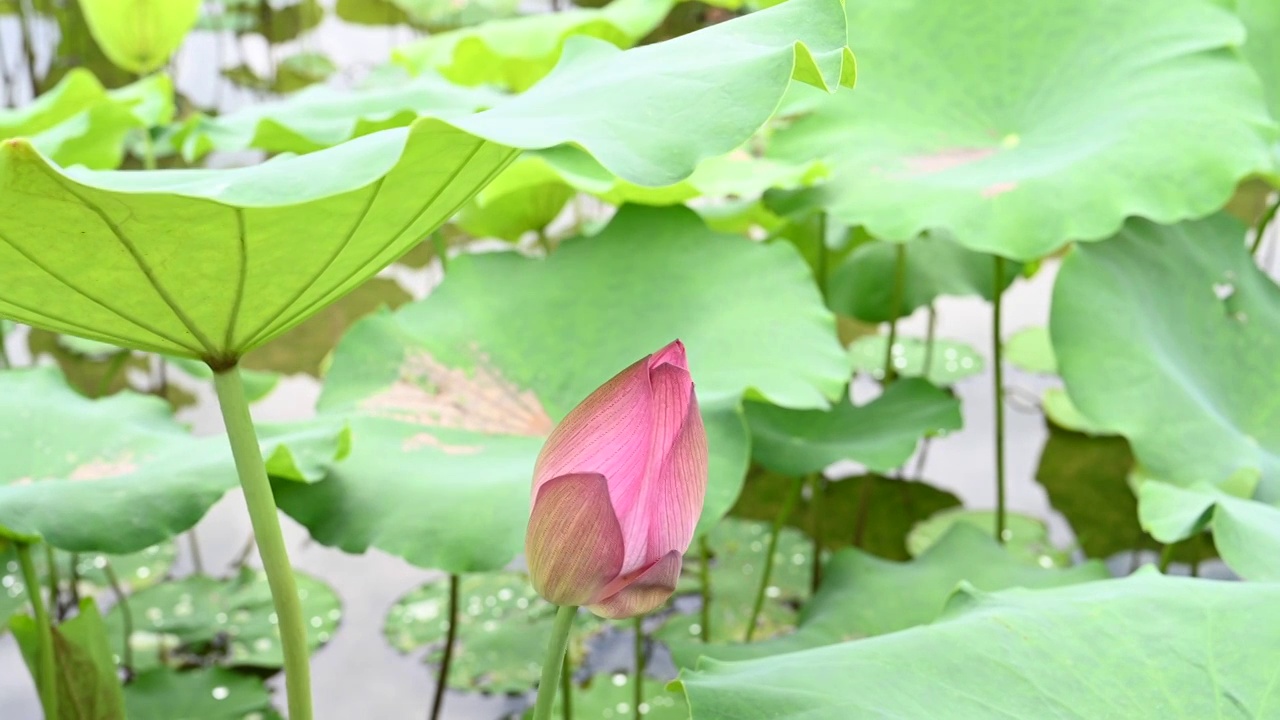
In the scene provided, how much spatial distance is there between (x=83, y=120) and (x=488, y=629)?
0.70 metres

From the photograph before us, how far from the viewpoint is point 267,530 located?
54 centimetres

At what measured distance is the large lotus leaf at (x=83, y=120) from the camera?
1.18 metres

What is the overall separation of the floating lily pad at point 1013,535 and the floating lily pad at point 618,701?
417 mm

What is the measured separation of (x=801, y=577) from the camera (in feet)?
4.61

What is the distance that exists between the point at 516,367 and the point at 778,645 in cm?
31

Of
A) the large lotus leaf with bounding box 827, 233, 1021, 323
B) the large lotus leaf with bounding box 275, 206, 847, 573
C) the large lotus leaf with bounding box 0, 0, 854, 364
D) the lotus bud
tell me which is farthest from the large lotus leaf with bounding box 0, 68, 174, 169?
the large lotus leaf with bounding box 827, 233, 1021, 323

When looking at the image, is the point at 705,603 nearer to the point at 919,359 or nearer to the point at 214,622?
the point at 214,622

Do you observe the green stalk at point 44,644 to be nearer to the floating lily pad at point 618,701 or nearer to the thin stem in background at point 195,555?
the floating lily pad at point 618,701

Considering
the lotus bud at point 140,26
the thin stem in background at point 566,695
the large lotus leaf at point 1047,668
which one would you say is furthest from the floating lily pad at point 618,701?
the lotus bud at point 140,26

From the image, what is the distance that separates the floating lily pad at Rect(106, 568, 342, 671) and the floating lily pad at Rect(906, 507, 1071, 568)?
74cm

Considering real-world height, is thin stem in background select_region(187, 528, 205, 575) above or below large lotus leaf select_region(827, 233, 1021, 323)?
below

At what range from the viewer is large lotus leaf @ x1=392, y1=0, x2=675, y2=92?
1607 millimetres

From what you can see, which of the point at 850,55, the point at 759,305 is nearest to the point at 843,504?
the point at 759,305

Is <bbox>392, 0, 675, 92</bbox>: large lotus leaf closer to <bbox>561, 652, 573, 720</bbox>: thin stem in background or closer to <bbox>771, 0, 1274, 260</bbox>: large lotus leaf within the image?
<bbox>771, 0, 1274, 260</bbox>: large lotus leaf
